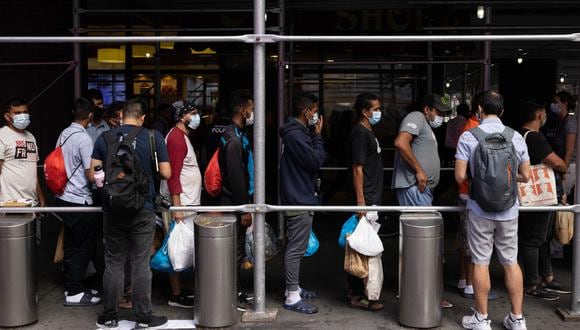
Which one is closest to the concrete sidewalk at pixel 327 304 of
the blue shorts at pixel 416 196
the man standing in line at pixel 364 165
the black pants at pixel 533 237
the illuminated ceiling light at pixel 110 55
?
the man standing in line at pixel 364 165

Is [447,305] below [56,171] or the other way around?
below

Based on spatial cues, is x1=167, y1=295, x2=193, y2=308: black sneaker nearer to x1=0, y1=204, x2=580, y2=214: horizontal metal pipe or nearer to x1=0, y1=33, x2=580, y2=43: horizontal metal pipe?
x1=0, y1=204, x2=580, y2=214: horizontal metal pipe

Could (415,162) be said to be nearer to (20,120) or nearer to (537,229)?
(537,229)

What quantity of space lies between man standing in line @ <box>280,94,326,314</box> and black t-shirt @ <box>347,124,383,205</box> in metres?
0.28

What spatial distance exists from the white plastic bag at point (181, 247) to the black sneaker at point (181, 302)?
1.59 ft

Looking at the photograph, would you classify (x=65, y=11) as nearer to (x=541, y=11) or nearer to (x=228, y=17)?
(x=228, y=17)

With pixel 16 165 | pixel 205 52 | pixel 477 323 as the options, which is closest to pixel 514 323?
pixel 477 323

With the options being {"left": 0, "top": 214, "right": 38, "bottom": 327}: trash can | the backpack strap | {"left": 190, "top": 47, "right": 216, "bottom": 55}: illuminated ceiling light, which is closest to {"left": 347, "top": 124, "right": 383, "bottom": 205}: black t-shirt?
the backpack strap

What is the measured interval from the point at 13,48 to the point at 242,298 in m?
5.17

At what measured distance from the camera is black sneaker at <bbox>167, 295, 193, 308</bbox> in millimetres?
5812

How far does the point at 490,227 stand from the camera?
500cm

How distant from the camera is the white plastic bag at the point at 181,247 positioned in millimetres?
5406

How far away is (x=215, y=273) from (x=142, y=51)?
7.21m

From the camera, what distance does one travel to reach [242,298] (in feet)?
19.4
